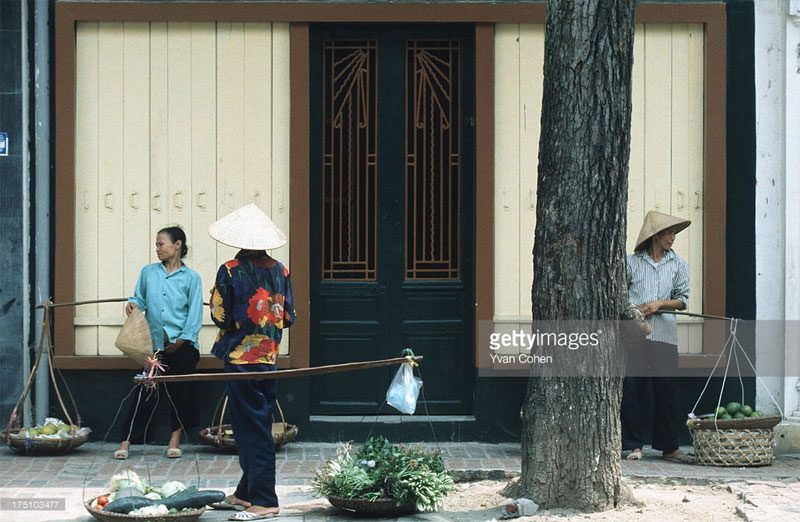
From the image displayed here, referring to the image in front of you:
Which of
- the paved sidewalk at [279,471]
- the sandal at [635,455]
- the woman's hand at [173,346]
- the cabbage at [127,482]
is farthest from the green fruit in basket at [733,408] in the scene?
the cabbage at [127,482]

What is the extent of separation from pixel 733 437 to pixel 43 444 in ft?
16.9

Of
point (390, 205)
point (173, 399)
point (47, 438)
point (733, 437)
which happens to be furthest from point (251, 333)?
point (733, 437)

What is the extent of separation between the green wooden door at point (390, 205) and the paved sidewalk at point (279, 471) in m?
0.77

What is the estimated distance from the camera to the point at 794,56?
1090 centimetres

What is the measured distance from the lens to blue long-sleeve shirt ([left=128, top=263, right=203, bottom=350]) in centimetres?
1032

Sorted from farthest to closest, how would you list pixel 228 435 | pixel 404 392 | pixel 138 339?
pixel 228 435 → pixel 138 339 → pixel 404 392

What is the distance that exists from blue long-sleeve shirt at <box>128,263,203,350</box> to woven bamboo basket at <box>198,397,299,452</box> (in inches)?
28.5

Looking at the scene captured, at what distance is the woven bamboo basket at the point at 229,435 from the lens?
34.1ft

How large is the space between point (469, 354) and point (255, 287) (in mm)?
3463

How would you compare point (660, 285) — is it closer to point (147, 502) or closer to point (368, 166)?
point (368, 166)

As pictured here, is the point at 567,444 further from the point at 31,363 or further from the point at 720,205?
the point at 31,363

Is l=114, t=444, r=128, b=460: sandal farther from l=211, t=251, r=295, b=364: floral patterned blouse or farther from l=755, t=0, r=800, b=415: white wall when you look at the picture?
l=755, t=0, r=800, b=415: white wall

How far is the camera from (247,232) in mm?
8109

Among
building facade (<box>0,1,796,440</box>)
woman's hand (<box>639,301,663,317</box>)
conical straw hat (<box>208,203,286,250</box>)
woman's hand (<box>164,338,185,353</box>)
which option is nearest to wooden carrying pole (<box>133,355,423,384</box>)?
conical straw hat (<box>208,203,286,250</box>)
